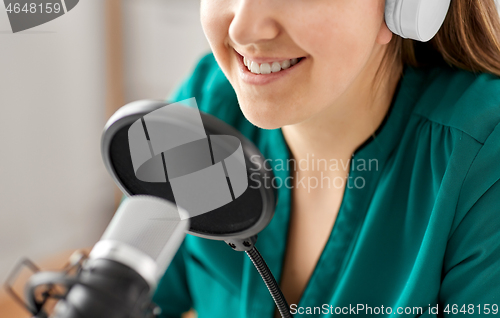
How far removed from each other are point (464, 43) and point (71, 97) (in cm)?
162

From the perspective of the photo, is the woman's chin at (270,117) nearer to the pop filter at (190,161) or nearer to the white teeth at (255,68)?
the white teeth at (255,68)

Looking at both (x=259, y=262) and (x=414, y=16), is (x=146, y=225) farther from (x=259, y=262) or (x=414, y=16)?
(x=414, y=16)

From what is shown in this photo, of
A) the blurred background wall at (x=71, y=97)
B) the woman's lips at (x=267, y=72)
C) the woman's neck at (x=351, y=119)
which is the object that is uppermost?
the woman's lips at (x=267, y=72)

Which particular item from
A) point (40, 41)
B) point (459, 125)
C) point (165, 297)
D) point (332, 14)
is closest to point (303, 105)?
point (332, 14)

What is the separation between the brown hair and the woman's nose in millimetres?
263

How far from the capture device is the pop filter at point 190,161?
18.8 inches

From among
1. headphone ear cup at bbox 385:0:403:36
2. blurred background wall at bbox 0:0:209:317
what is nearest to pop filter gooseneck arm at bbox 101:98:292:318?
headphone ear cup at bbox 385:0:403:36

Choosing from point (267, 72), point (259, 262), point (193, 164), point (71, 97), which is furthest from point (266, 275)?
point (71, 97)

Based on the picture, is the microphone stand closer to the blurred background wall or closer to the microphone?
the microphone

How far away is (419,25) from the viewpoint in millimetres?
629

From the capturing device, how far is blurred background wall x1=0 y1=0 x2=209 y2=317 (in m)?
1.80

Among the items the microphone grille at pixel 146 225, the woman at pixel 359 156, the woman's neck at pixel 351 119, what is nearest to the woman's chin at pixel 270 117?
the woman at pixel 359 156

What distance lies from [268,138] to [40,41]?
1243 millimetres

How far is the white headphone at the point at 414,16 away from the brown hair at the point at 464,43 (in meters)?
0.10
